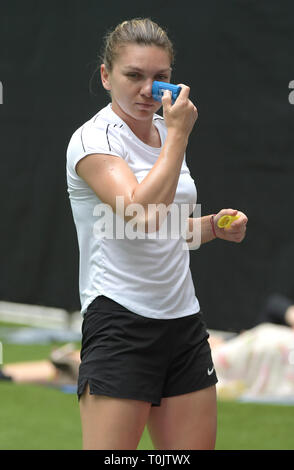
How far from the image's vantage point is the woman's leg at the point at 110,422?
75.9 inches

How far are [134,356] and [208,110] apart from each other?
2.97m

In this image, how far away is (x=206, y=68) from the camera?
4.78m

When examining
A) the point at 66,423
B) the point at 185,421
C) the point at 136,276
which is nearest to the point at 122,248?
the point at 136,276

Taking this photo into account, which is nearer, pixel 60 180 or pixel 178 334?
pixel 178 334

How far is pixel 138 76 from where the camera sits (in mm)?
2006

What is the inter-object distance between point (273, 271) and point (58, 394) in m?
1.35

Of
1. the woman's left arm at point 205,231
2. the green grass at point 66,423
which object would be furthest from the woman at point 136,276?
the green grass at point 66,423

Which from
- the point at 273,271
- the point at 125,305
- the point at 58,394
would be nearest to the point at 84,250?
the point at 125,305

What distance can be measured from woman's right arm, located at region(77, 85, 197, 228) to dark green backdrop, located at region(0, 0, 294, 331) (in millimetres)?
2808

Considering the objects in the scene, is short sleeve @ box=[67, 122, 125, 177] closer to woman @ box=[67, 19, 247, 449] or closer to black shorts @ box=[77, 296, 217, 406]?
woman @ box=[67, 19, 247, 449]

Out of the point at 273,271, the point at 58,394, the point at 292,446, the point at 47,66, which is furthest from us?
the point at 47,66

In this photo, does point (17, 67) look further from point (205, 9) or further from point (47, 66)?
point (205, 9)

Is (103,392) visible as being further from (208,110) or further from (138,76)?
(208,110)

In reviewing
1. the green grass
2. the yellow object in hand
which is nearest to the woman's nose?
the yellow object in hand
